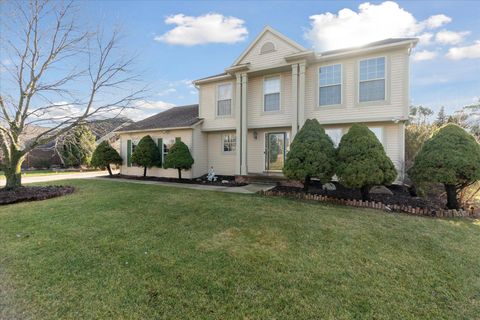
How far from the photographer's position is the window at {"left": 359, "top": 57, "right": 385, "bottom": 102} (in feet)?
33.0

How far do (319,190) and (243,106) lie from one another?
572cm

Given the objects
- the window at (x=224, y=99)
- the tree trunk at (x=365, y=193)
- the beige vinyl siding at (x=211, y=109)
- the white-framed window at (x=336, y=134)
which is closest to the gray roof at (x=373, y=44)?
the white-framed window at (x=336, y=134)

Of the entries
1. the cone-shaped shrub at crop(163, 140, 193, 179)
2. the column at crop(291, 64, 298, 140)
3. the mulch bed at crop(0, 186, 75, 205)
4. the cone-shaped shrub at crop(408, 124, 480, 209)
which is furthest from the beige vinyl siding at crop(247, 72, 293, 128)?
the mulch bed at crop(0, 186, 75, 205)

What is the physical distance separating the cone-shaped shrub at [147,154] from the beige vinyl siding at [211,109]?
3289mm

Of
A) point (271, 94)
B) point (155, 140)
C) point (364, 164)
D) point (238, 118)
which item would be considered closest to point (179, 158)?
point (155, 140)

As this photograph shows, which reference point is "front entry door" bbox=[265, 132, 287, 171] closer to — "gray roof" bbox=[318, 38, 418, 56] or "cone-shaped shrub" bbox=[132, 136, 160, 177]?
"gray roof" bbox=[318, 38, 418, 56]

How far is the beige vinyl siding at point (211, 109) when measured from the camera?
13312 millimetres

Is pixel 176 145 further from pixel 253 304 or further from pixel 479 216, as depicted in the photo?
pixel 479 216

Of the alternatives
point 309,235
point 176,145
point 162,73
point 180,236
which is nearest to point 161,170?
point 176,145

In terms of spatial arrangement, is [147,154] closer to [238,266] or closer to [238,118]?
[238,118]

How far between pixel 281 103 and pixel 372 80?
4070 millimetres

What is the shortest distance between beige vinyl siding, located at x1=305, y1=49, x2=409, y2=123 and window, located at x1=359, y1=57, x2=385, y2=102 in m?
0.18

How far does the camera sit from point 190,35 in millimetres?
13773

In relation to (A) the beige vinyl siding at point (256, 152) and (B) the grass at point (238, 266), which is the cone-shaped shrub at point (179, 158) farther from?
(B) the grass at point (238, 266)
